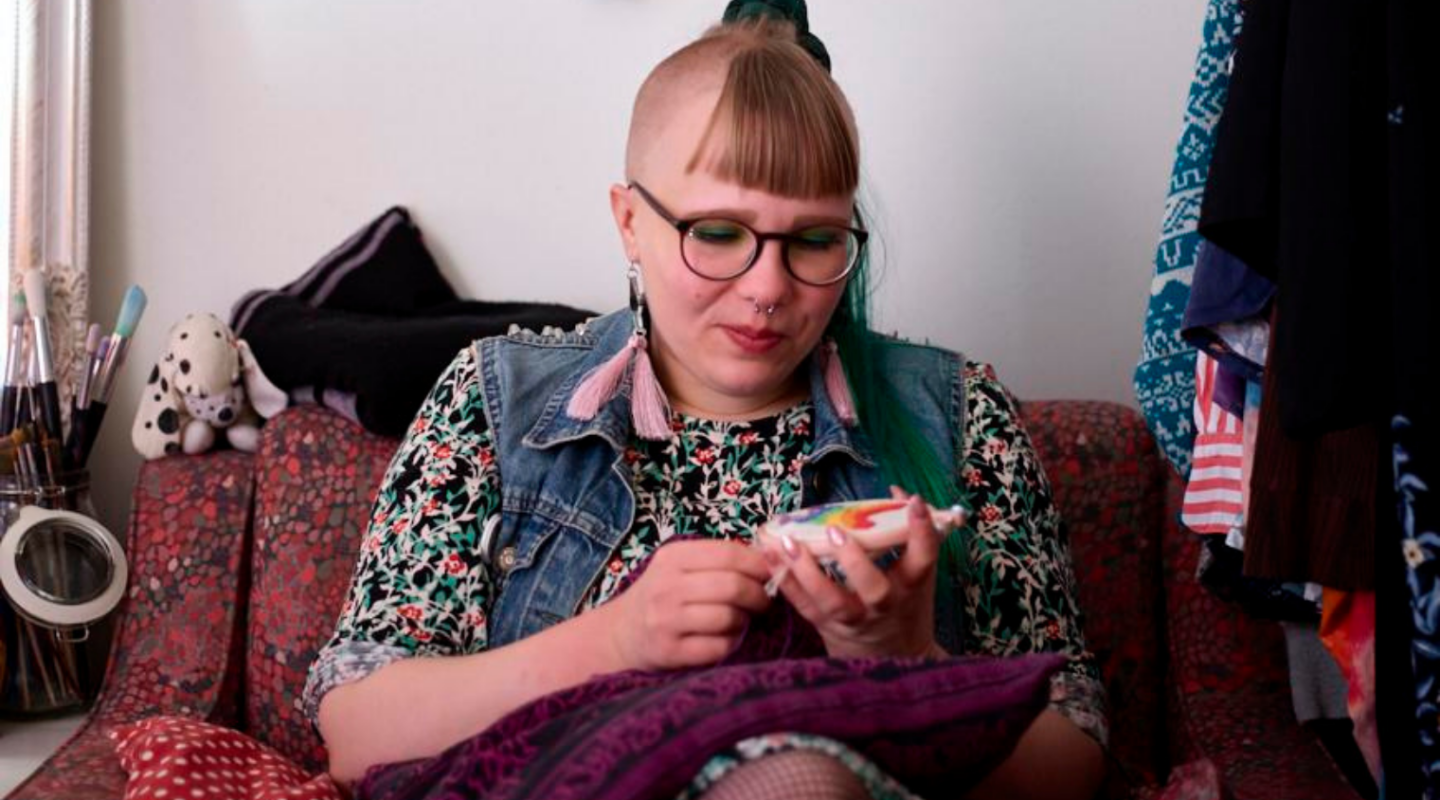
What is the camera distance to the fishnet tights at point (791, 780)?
101cm

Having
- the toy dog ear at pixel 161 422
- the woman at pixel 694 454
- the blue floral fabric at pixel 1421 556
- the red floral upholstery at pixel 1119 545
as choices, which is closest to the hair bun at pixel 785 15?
the woman at pixel 694 454

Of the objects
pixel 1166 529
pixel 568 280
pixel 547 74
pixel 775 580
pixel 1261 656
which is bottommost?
pixel 1261 656

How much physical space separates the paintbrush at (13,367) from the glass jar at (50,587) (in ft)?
0.28

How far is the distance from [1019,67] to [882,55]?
192 millimetres

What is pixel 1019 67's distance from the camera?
224 cm

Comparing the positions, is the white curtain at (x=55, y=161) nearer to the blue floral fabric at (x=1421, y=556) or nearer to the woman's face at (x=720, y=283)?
the woman's face at (x=720, y=283)

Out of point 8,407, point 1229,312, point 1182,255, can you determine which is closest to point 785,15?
point 1182,255

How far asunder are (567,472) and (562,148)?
81 centimetres

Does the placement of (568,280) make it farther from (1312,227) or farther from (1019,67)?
(1312,227)

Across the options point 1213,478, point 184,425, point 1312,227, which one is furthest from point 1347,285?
point 184,425

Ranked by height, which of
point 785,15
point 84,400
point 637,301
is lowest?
point 84,400

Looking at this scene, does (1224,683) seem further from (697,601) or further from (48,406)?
(48,406)

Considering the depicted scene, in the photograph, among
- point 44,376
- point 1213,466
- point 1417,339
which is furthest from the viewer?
point 44,376

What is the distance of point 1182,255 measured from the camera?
167 centimetres
